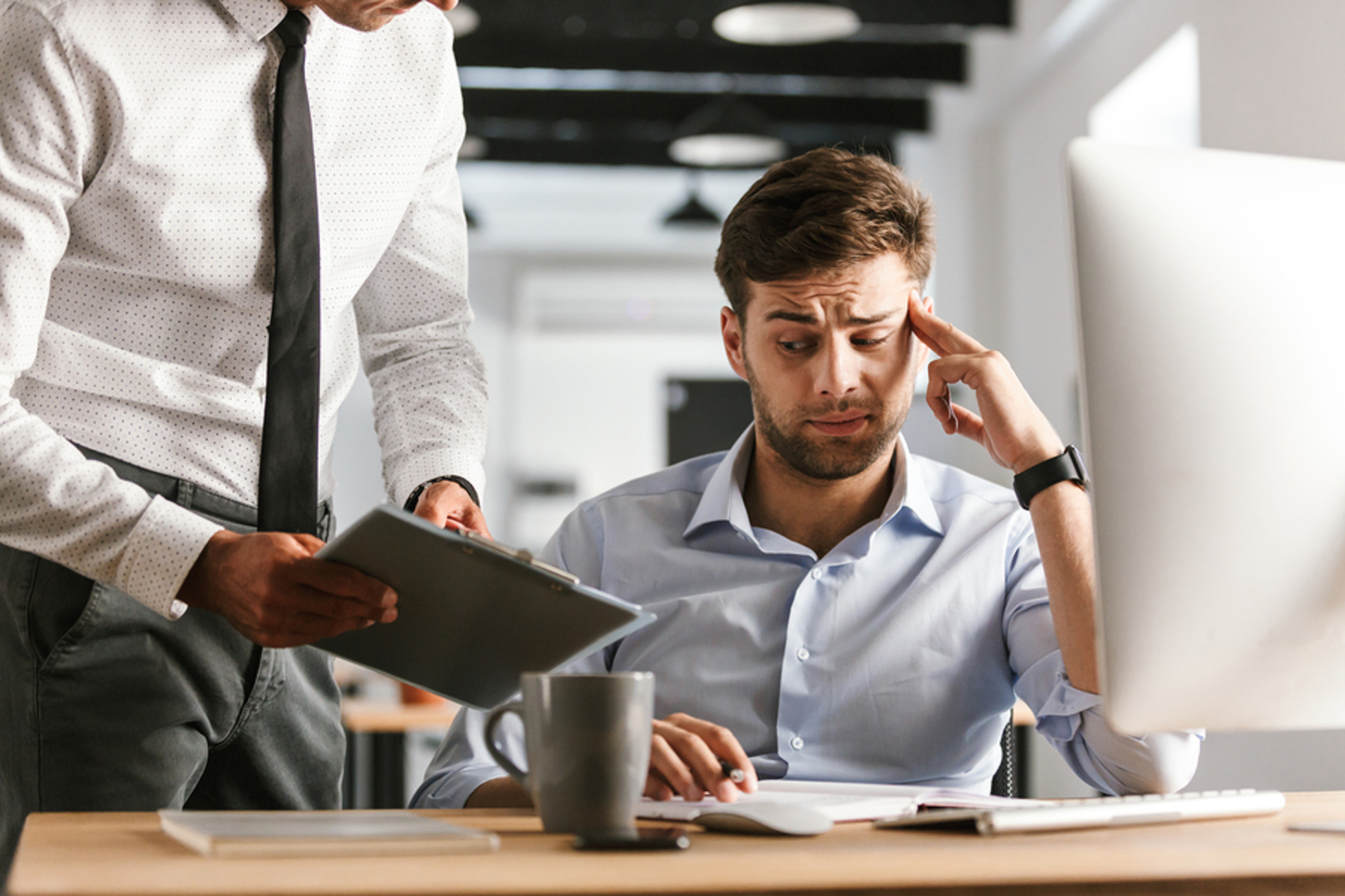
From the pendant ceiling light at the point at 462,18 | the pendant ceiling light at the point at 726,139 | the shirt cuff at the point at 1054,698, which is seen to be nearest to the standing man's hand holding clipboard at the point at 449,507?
the shirt cuff at the point at 1054,698

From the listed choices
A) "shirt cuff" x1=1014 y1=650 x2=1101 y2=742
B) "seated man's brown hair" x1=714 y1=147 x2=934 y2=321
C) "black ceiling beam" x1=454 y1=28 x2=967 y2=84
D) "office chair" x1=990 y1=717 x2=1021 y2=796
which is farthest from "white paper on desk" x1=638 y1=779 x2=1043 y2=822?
"black ceiling beam" x1=454 y1=28 x2=967 y2=84

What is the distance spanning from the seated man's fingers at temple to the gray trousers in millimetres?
521

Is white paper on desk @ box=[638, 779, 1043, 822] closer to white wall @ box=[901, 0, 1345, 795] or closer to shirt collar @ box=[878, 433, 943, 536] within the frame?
shirt collar @ box=[878, 433, 943, 536]

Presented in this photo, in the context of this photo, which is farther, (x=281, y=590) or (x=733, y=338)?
(x=733, y=338)

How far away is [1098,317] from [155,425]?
2.99 ft

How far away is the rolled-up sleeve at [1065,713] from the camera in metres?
1.30

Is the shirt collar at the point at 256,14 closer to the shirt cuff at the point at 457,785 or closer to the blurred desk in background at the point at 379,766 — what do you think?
the shirt cuff at the point at 457,785

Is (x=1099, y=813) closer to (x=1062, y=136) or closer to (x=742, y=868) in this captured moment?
(x=742, y=868)

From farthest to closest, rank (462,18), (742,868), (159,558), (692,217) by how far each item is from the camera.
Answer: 1. (692,217)
2. (462,18)
3. (159,558)
4. (742,868)

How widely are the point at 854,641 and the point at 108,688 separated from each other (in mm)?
796

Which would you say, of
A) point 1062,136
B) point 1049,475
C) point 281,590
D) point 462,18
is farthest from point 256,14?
point 1062,136

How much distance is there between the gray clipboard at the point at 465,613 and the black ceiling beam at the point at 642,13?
4299 millimetres

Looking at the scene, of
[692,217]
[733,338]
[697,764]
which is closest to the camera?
[697,764]

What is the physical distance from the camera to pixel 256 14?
137 cm
